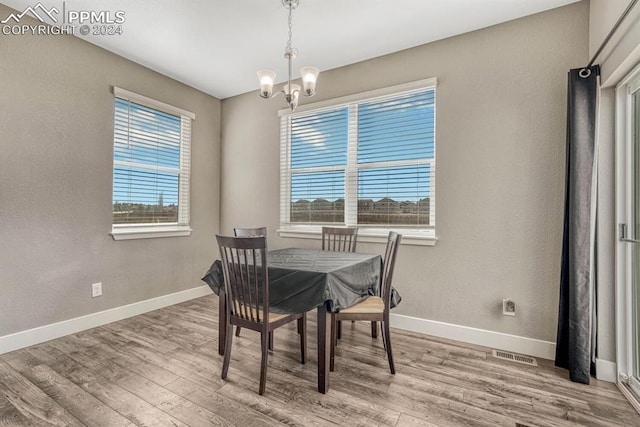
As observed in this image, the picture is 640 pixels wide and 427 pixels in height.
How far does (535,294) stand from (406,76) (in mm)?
2338

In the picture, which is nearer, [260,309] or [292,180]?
[260,309]

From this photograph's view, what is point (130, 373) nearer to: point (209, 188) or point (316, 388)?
point (316, 388)

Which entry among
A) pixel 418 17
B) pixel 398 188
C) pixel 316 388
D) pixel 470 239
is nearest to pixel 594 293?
pixel 470 239

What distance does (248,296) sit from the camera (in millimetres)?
2041

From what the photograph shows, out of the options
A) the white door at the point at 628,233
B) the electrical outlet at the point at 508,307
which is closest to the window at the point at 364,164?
the electrical outlet at the point at 508,307

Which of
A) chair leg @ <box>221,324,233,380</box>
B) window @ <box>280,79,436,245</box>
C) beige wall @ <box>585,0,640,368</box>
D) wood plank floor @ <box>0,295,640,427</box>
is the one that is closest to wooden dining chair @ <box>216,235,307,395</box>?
chair leg @ <box>221,324,233,380</box>

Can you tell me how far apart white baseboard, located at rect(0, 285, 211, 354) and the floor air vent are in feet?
11.7

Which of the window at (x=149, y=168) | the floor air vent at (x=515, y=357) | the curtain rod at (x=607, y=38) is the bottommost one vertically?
the floor air vent at (x=515, y=357)

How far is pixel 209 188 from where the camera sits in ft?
14.5

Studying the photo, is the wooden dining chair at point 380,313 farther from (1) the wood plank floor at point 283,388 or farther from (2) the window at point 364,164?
(2) the window at point 364,164

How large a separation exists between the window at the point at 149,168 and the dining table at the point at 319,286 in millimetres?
1738

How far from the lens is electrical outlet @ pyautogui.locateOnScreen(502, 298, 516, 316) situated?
264 cm

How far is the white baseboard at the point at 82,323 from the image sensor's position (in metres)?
2.59

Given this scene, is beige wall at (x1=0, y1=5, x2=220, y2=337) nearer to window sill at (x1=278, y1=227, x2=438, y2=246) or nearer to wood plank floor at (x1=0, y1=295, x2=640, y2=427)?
wood plank floor at (x1=0, y1=295, x2=640, y2=427)
